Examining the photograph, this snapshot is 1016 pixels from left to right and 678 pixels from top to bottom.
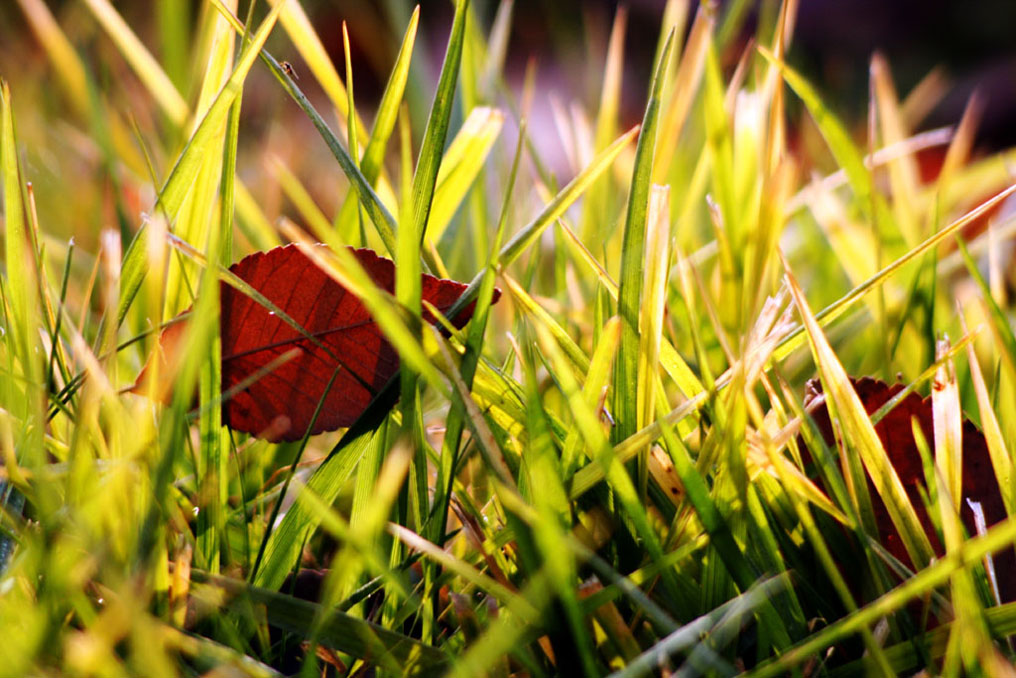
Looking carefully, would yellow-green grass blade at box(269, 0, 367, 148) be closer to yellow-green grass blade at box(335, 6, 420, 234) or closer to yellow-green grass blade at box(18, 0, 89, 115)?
yellow-green grass blade at box(335, 6, 420, 234)

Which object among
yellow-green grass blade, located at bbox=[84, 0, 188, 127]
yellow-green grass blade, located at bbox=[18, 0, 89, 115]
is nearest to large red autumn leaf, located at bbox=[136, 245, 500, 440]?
yellow-green grass blade, located at bbox=[84, 0, 188, 127]

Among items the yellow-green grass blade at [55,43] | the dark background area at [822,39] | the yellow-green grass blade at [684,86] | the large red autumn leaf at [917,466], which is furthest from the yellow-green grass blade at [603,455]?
the dark background area at [822,39]

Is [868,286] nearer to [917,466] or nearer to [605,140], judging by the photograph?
[917,466]

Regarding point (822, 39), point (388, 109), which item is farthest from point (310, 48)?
point (822, 39)

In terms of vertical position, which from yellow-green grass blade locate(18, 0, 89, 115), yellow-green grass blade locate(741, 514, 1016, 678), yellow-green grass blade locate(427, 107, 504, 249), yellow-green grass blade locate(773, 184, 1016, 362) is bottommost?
yellow-green grass blade locate(741, 514, 1016, 678)

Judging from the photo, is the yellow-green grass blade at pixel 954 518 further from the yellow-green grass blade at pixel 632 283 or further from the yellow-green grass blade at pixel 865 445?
the yellow-green grass blade at pixel 632 283

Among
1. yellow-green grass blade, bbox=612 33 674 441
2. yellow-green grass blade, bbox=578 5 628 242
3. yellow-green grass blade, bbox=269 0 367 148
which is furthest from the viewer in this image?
yellow-green grass blade, bbox=578 5 628 242
